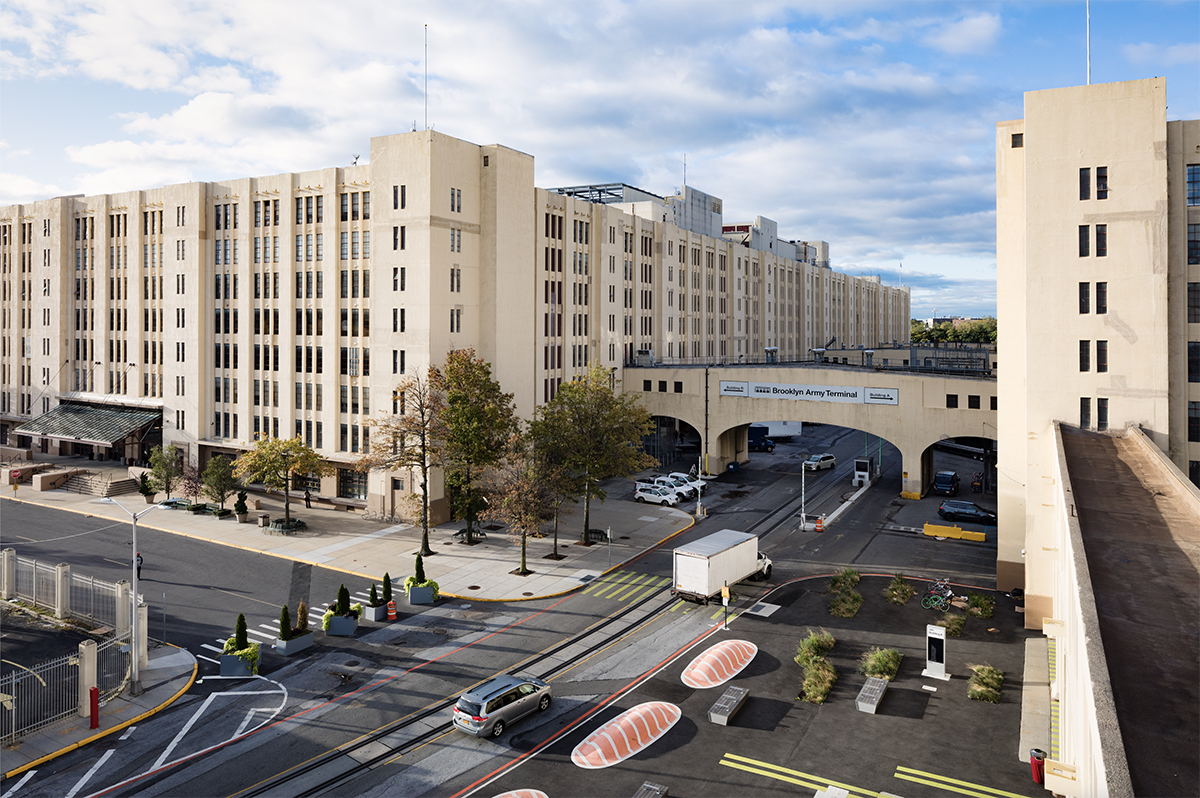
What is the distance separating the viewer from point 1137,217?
3925 centimetres

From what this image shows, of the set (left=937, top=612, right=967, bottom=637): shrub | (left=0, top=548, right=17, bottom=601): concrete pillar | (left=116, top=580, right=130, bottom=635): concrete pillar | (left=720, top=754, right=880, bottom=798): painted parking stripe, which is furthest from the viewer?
(left=0, top=548, right=17, bottom=601): concrete pillar

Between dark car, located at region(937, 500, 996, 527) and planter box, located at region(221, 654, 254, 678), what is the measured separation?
162ft

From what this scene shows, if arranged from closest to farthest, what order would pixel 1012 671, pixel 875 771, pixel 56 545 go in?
pixel 875 771 < pixel 1012 671 < pixel 56 545

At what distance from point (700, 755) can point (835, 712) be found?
6.28 meters

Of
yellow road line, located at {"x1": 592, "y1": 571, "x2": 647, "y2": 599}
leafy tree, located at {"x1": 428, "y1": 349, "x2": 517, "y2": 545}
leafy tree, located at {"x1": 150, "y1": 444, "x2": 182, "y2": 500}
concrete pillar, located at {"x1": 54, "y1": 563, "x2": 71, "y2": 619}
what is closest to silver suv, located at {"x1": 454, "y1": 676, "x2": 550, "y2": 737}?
yellow road line, located at {"x1": 592, "y1": 571, "x2": 647, "y2": 599}

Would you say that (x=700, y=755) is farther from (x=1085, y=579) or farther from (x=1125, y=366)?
(x=1125, y=366)

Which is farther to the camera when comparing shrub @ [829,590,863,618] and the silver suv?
shrub @ [829,590,863,618]

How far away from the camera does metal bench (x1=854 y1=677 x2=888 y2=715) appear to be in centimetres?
2903

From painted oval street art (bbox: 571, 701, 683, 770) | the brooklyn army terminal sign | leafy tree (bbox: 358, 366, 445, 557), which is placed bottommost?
painted oval street art (bbox: 571, 701, 683, 770)

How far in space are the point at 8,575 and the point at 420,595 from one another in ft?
68.5

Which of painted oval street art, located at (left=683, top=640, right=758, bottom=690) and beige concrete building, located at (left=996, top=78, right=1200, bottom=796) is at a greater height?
beige concrete building, located at (left=996, top=78, right=1200, bottom=796)

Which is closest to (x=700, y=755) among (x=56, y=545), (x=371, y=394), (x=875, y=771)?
(x=875, y=771)

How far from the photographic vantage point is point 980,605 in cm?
4056

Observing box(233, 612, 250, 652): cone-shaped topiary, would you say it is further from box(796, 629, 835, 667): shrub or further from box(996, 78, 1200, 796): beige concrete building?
box(996, 78, 1200, 796): beige concrete building
